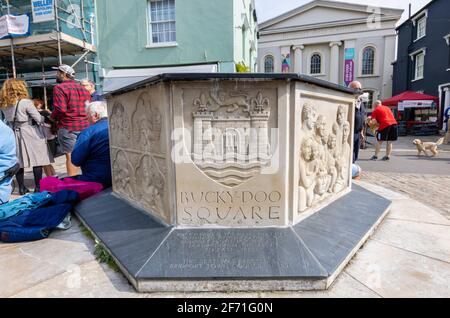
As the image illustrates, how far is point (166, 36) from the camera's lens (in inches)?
492

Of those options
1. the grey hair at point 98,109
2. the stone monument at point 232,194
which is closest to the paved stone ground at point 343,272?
the stone monument at point 232,194

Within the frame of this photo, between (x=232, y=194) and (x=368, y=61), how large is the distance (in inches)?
1330

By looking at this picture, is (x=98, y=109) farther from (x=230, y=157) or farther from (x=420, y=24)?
(x=420, y=24)

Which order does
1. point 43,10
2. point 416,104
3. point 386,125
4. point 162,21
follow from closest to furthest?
1. point 386,125
2. point 43,10
3. point 162,21
4. point 416,104

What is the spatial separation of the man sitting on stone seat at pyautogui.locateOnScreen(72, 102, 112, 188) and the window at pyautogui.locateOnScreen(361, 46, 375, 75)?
32.6m

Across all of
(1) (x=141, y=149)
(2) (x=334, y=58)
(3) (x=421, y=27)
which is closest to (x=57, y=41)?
(1) (x=141, y=149)

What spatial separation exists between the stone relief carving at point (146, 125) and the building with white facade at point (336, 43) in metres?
30.3

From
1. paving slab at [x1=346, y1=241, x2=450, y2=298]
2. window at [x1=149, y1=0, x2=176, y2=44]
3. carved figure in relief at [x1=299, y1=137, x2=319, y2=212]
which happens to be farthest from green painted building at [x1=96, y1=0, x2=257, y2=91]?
paving slab at [x1=346, y1=241, x2=450, y2=298]

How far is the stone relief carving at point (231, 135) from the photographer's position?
236cm

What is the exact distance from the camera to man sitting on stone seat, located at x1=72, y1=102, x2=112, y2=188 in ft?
12.7

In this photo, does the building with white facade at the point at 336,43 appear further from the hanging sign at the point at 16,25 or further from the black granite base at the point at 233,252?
the black granite base at the point at 233,252

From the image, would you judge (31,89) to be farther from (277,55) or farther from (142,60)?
(277,55)

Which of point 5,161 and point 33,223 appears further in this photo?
point 5,161

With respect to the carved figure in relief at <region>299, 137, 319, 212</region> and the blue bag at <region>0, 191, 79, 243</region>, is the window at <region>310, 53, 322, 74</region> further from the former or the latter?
→ the blue bag at <region>0, 191, 79, 243</region>
